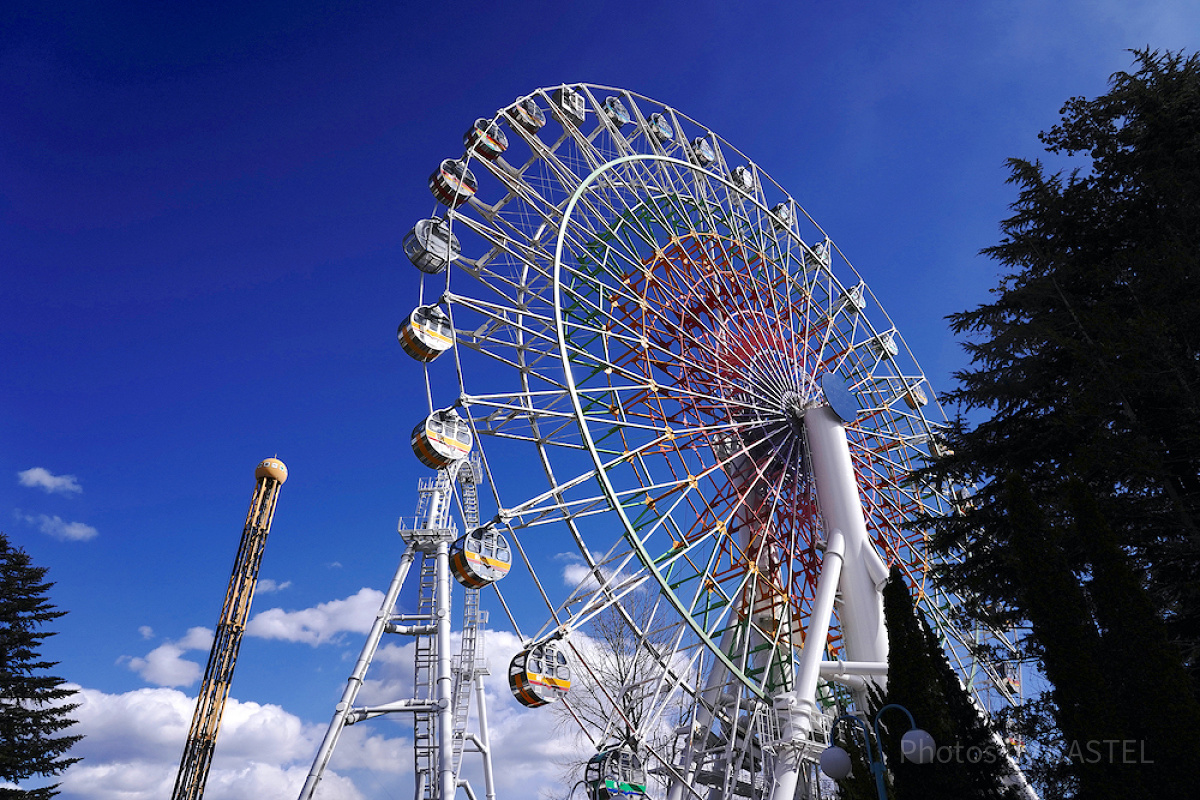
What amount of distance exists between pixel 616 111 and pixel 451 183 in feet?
18.7

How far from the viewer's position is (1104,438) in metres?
9.55

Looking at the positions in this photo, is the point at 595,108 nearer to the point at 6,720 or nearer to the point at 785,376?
the point at 785,376

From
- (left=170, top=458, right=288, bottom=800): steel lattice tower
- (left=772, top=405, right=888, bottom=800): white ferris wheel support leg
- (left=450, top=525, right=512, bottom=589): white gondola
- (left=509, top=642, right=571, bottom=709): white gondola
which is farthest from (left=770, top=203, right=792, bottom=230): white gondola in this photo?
(left=170, top=458, right=288, bottom=800): steel lattice tower

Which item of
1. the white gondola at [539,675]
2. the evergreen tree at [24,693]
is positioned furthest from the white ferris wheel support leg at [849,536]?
the evergreen tree at [24,693]

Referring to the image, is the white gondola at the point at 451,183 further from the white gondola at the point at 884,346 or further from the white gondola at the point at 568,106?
the white gondola at the point at 884,346

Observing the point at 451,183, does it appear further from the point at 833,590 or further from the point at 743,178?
the point at 833,590

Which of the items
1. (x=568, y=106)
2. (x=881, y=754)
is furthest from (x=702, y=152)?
(x=881, y=754)

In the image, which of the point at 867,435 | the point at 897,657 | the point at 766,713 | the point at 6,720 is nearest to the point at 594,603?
the point at 766,713

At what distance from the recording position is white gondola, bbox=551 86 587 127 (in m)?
19.9

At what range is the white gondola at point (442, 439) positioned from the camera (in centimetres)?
1681

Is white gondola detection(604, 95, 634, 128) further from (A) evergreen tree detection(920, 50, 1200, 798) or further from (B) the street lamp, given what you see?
(B) the street lamp

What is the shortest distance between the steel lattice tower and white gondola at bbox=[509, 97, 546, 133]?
3901 cm

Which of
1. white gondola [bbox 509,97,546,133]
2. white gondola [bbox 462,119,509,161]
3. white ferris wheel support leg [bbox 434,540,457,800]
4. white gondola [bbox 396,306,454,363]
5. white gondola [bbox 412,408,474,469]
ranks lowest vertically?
white ferris wheel support leg [bbox 434,540,457,800]

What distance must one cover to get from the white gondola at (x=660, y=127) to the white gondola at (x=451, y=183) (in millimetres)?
6126
